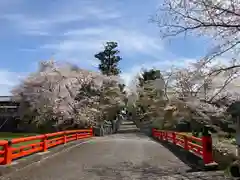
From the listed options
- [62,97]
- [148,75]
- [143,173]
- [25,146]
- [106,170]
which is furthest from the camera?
[148,75]

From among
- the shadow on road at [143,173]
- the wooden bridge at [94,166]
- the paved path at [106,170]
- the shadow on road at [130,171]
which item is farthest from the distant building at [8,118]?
the shadow on road at [143,173]

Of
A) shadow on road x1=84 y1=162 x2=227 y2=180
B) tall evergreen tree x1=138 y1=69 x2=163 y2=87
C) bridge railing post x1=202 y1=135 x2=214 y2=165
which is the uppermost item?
tall evergreen tree x1=138 y1=69 x2=163 y2=87

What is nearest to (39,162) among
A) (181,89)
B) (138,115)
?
(181,89)

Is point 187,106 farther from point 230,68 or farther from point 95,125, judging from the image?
point 230,68

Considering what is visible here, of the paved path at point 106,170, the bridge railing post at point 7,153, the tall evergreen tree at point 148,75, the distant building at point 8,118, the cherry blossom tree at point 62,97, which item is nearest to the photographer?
the paved path at point 106,170

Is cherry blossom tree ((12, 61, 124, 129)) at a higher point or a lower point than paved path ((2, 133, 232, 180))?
higher

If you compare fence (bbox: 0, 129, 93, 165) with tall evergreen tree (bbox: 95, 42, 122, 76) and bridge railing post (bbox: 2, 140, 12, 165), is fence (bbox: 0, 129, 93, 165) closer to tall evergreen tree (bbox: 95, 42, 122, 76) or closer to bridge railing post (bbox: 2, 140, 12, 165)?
bridge railing post (bbox: 2, 140, 12, 165)

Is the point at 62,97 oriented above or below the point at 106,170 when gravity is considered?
above

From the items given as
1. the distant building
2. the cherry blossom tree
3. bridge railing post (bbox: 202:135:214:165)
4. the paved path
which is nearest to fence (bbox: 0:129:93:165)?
the paved path

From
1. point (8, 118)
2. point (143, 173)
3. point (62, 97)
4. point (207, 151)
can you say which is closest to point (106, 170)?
point (143, 173)

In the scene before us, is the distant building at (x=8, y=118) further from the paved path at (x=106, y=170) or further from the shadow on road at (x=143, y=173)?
the shadow on road at (x=143, y=173)

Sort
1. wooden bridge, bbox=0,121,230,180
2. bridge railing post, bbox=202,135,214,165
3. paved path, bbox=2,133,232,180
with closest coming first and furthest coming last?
1. paved path, bbox=2,133,232,180
2. wooden bridge, bbox=0,121,230,180
3. bridge railing post, bbox=202,135,214,165

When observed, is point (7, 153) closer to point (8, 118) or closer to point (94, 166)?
point (94, 166)

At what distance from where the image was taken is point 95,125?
120 feet
